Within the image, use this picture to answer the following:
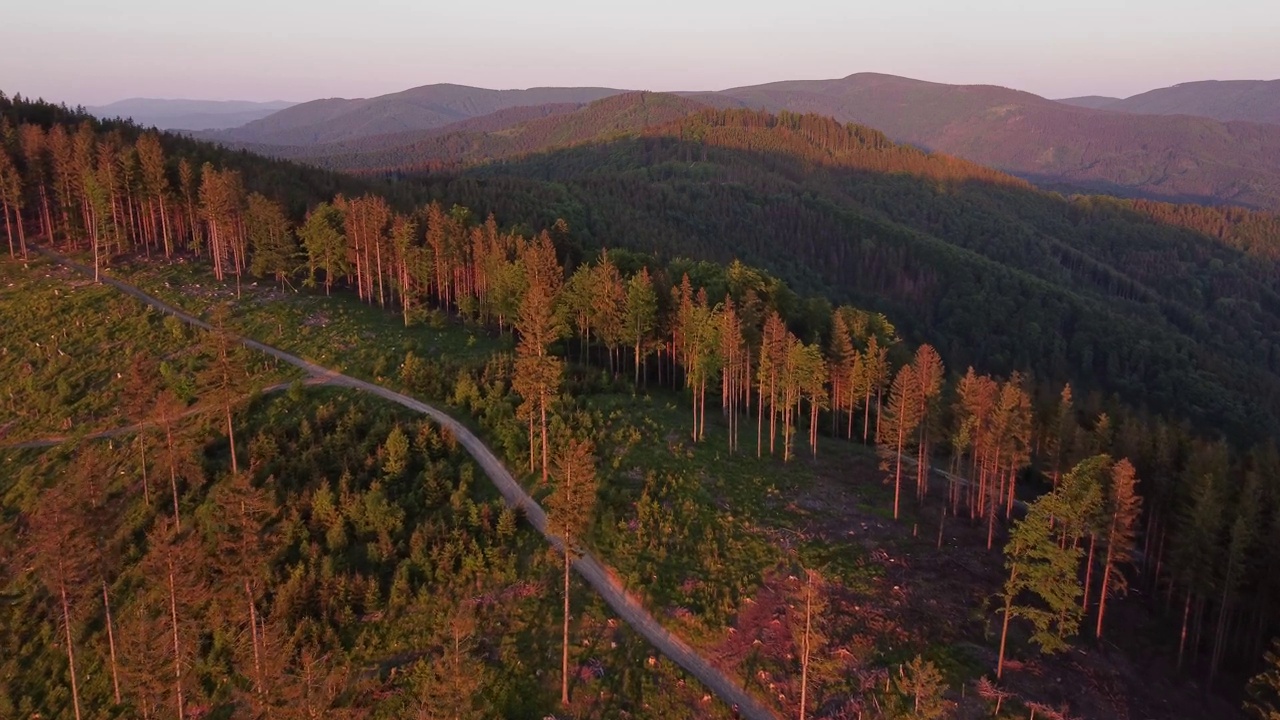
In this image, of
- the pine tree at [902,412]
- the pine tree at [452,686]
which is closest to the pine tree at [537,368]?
the pine tree at [452,686]

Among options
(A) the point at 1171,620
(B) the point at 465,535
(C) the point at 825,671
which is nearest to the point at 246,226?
(B) the point at 465,535

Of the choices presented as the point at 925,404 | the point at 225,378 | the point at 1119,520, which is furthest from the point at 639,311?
the point at 1119,520

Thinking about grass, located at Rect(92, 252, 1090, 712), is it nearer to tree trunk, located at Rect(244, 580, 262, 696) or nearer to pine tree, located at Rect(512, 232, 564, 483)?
pine tree, located at Rect(512, 232, 564, 483)

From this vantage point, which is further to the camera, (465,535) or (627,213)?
(627,213)

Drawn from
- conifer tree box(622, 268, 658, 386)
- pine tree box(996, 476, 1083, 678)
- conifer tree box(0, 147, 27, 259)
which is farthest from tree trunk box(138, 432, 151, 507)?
pine tree box(996, 476, 1083, 678)

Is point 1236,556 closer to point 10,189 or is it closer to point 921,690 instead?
point 921,690

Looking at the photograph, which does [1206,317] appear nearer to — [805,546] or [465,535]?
[805,546]
